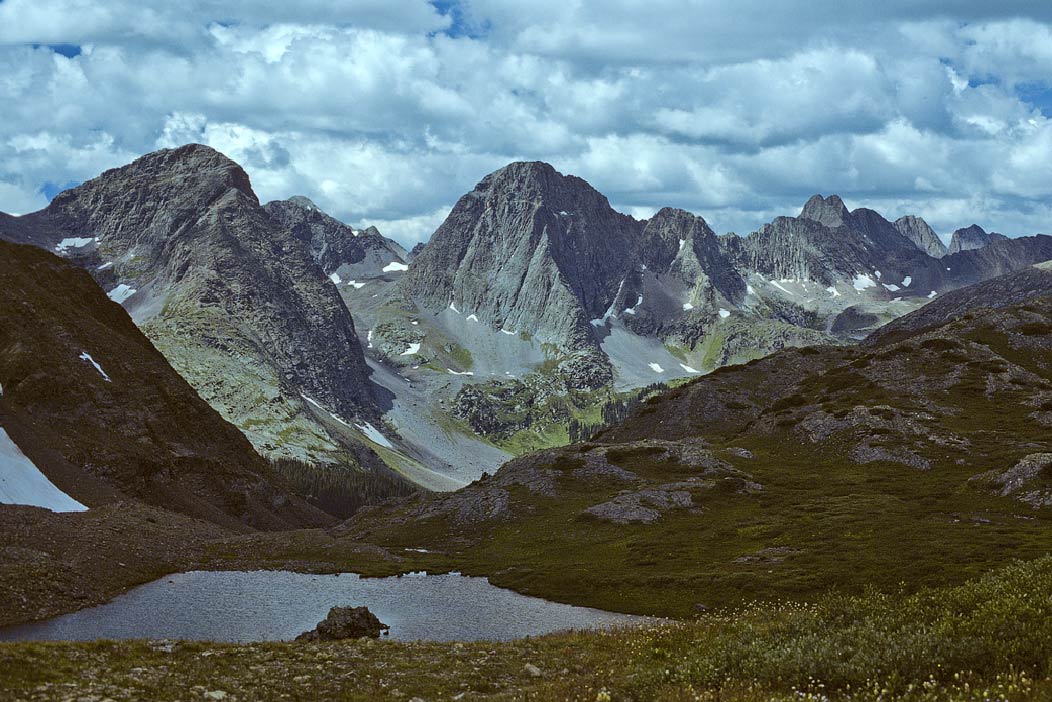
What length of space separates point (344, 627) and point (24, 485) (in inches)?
3127

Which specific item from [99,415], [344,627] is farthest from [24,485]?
[344,627]

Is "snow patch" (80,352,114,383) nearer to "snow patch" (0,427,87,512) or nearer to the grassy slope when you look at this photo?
"snow patch" (0,427,87,512)

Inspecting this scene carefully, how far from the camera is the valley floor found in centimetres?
2280

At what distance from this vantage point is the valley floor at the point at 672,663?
2280 cm

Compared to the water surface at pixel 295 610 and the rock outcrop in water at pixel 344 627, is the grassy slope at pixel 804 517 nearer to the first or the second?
the water surface at pixel 295 610

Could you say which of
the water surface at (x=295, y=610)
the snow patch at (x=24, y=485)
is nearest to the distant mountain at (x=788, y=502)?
the water surface at (x=295, y=610)

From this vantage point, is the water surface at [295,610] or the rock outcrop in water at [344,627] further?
the water surface at [295,610]

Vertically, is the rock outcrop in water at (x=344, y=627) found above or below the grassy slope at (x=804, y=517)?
below

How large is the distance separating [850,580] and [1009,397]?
4619 inches

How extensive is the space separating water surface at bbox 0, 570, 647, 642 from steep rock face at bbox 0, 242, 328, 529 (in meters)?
56.1

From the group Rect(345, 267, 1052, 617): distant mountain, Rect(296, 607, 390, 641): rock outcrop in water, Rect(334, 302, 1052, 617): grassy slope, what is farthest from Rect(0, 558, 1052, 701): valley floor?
Rect(345, 267, 1052, 617): distant mountain

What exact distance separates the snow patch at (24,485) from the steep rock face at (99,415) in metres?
9.54

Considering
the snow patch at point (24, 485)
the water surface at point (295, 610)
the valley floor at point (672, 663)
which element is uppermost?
the snow patch at point (24, 485)

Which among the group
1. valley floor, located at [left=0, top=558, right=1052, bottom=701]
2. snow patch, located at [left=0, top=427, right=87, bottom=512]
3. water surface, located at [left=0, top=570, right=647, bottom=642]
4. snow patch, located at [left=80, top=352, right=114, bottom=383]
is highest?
snow patch, located at [left=80, top=352, right=114, bottom=383]
